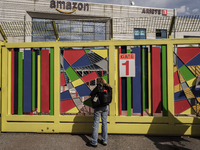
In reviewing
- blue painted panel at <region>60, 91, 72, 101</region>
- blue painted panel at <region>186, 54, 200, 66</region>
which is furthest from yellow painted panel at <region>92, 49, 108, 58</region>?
blue painted panel at <region>186, 54, 200, 66</region>

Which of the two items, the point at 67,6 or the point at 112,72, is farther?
the point at 67,6

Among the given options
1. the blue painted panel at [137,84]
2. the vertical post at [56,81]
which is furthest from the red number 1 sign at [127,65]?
the vertical post at [56,81]

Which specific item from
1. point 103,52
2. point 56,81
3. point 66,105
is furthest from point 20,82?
point 103,52

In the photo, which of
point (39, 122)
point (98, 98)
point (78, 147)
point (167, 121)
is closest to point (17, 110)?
point (39, 122)

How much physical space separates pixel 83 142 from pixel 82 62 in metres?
2.24

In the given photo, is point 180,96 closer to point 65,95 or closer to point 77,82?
point 77,82

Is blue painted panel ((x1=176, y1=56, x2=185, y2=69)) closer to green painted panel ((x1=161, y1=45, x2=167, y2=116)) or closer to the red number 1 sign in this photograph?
green painted panel ((x1=161, y1=45, x2=167, y2=116))

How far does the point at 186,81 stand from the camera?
3.66m

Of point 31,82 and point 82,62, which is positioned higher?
point 82,62

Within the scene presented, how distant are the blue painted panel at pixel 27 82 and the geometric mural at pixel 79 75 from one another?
3.34 feet

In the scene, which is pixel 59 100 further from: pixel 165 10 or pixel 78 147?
pixel 165 10

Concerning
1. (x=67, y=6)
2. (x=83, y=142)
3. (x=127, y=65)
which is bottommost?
(x=83, y=142)

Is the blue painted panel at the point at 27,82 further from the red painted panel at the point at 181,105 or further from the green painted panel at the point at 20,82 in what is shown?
the red painted panel at the point at 181,105

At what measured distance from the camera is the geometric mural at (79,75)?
3781 millimetres
